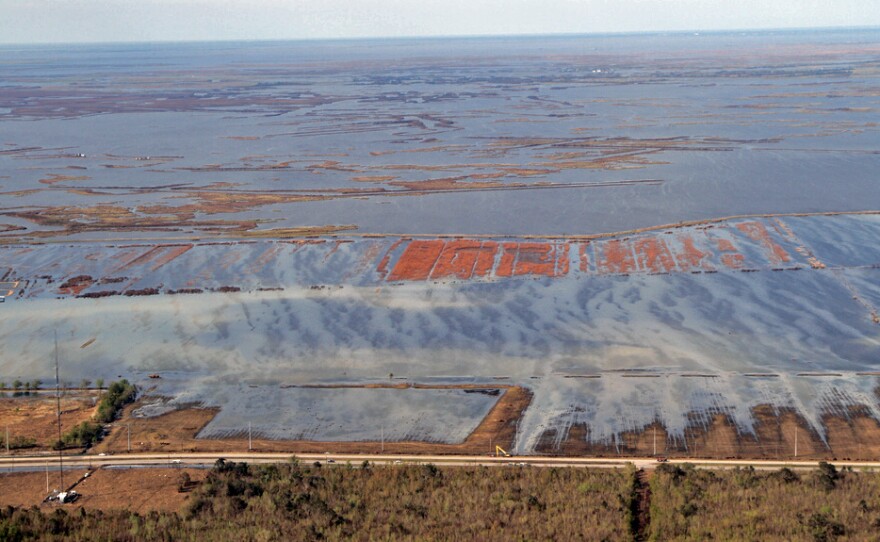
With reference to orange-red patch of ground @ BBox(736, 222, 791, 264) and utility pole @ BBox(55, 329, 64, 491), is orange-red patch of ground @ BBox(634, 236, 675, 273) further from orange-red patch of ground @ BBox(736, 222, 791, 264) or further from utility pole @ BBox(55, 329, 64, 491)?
utility pole @ BBox(55, 329, 64, 491)

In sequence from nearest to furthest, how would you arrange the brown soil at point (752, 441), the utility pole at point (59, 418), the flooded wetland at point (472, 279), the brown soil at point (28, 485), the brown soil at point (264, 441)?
1. the brown soil at point (28, 485)
2. the brown soil at point (752, 441)
3. the utility pole at point (59, 418)
4. the brown soil at point (264, 441)
5. the flooded wetland at point (472, 279)

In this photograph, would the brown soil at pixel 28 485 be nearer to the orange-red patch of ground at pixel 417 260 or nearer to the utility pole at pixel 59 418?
the utility pole at pixel 59 418

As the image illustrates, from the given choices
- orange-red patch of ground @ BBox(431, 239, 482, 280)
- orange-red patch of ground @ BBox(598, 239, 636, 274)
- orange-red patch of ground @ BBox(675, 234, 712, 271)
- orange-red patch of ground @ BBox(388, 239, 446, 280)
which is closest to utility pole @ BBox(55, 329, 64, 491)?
orange-red patch of ground @ BBox(388, 239, 446, 280)

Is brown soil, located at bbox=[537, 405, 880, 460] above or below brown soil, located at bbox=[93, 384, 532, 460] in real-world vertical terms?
above

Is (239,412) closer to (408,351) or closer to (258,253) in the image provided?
(408,351)

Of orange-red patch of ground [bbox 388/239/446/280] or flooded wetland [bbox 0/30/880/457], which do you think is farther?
orange-red patch of ground [bbox 388/239/446/280]

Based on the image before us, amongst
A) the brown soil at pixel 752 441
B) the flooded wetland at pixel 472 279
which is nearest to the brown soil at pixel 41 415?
the flooded wetland at pixel 472 279
